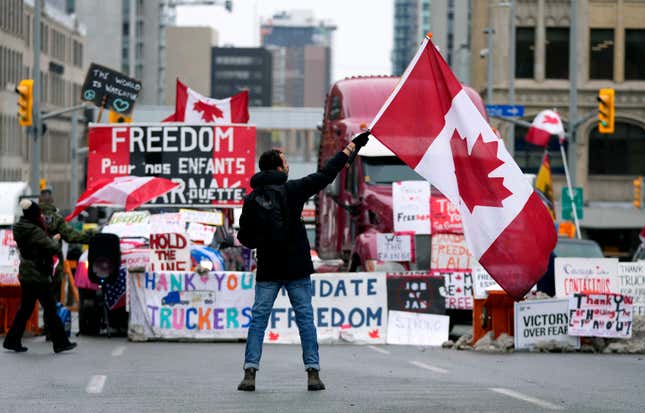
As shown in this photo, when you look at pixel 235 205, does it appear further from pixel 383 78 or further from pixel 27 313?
pixel 27 313

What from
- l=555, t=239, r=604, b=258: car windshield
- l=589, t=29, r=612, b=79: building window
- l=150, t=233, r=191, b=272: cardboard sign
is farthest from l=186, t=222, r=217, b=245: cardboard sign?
l=589, t=29, r=612, b=79: building window

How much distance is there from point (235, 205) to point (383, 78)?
4071 millimetres

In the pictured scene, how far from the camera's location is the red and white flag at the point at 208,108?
2808cm

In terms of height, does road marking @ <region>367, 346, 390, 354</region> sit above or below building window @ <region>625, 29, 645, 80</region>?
below

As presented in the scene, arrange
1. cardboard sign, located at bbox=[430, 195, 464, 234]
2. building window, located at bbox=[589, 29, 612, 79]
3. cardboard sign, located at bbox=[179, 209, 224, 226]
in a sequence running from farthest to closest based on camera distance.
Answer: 1. building window, located at bbox=[589, 29, 612, 79]
2. cardboard sign, located at bbox=[430, 195, 464, 234]
3. cardboard sign, located at bbox=[179, 209, 224, 226]

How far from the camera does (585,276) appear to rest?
1980cm

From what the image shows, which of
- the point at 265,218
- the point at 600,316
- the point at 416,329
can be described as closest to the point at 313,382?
the point at 265,218

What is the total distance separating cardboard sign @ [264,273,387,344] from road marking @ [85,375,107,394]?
6.45 meters

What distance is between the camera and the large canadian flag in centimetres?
1234

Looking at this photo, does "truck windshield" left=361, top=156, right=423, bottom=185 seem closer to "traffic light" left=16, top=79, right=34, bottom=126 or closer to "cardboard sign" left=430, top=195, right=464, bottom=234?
"cardboard sign" left=430, top=195, right=464, bottom=234

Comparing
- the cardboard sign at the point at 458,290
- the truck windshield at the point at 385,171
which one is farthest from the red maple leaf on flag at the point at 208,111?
the cardboard sign at the point at 458,290

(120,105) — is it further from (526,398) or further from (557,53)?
(557,53)

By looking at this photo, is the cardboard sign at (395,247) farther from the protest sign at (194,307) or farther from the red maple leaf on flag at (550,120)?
the red maple leaf on flag at (550,120)

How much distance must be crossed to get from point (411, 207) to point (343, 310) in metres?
4.03
